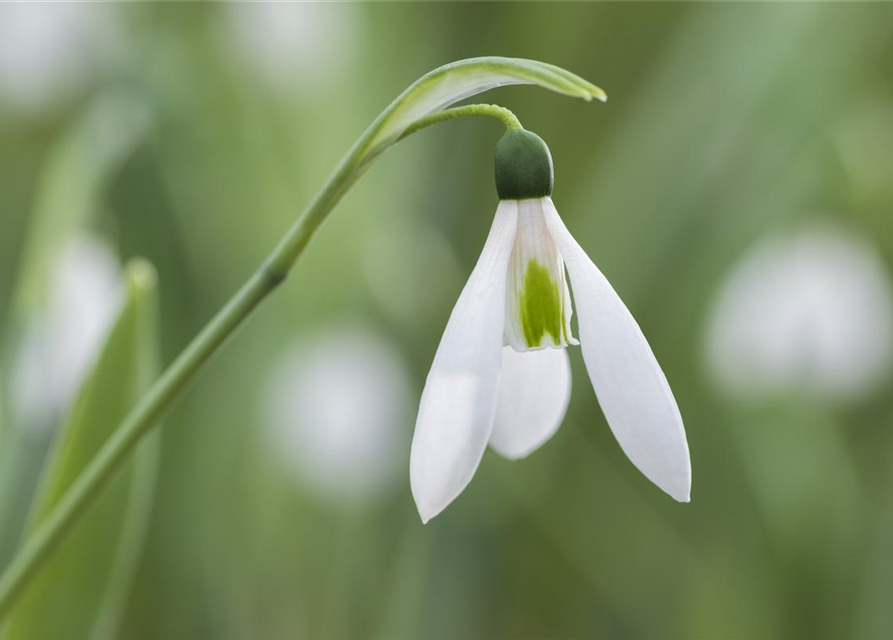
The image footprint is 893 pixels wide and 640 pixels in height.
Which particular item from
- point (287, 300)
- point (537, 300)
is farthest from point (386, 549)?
point (537, 300)

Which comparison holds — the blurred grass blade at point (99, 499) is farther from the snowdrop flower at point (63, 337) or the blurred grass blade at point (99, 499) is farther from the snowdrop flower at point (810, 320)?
the snowdrop flower at point (810, 320)

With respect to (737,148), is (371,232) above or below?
below

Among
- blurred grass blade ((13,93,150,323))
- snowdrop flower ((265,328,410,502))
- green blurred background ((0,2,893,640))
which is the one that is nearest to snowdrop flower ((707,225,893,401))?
green blurred background ((0,2,893,640))

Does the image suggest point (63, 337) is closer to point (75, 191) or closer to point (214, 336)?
point (75, 191)

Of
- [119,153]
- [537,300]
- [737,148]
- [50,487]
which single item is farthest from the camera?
[737,148]

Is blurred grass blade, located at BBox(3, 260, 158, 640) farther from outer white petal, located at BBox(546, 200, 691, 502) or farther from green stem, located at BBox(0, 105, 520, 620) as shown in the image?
outer white petal, located at BBox(546, 200, 691, 502)

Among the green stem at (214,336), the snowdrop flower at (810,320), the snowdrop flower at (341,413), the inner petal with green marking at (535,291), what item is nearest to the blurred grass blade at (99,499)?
the green stem at (214,336)

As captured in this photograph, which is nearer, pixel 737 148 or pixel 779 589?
pixel 779 589

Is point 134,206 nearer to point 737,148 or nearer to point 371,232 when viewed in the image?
point 371,232
